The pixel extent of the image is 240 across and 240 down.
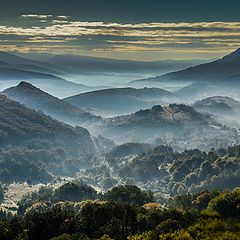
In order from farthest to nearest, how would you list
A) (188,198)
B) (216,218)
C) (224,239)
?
(188,198)
(216,218)
(224,239)

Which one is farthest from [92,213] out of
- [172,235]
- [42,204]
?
[42,204]

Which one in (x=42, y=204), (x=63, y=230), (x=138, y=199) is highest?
(x=63, y=230)

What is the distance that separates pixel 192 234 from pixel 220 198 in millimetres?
26290

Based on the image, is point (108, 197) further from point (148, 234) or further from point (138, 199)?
point (148, 234)

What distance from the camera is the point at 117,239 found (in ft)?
291

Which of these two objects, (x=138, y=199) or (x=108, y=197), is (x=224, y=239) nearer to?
(x=138, y=199)

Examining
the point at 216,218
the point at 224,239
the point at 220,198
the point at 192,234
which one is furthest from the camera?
the point at 220,198

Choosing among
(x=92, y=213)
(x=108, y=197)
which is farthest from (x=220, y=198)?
(x=108, y=197)

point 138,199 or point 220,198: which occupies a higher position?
point 220,198

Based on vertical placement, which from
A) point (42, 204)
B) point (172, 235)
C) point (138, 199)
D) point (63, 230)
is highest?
point (172, 235)

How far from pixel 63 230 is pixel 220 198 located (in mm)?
31939

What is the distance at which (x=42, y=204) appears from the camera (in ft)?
616

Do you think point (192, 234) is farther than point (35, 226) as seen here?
No

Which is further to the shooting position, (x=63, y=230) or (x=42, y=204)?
(x=42, y=204)
